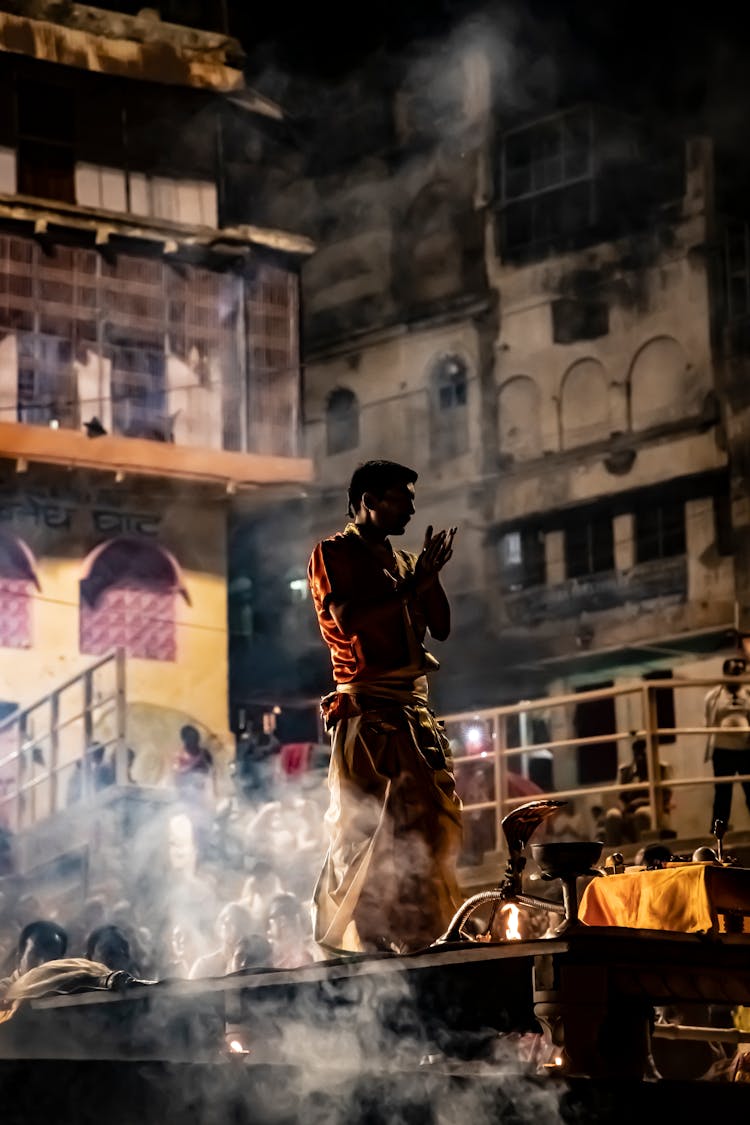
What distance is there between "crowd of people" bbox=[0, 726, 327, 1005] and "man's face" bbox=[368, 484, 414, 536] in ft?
10.6

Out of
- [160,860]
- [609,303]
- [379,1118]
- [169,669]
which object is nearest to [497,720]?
[160,860]

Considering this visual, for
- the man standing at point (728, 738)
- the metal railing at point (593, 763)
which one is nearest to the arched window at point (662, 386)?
the metal railing at point (593, 763)

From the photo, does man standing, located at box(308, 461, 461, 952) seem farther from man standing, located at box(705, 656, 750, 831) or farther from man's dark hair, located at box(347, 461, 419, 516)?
man standing, located at box(705, 656, 750, 831)

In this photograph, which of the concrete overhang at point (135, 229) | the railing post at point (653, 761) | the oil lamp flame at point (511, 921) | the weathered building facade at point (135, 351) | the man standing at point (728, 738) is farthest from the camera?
the concrete overhang at point (135, 229)

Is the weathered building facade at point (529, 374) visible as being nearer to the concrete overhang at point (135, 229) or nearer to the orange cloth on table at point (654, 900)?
the concrete overhang at point (135, 229)

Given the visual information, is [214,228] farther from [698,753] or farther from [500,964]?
[500,964]

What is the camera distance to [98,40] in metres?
18.5

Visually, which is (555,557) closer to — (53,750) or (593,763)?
(593,763)

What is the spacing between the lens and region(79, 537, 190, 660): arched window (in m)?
18.0

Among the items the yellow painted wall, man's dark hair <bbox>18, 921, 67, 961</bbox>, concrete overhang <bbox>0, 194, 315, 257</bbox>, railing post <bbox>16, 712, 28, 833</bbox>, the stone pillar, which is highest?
concrete overhang <bbox>0, 194, 315, 257</bbox>

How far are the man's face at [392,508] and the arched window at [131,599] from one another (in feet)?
41.4

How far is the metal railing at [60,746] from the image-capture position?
46.5 ft

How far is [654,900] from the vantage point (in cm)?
519

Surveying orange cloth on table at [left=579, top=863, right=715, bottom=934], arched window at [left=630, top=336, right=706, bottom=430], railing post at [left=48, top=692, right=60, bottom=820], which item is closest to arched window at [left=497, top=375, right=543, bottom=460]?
arched window at [left=630, top=336, right=706, bottom=430]
